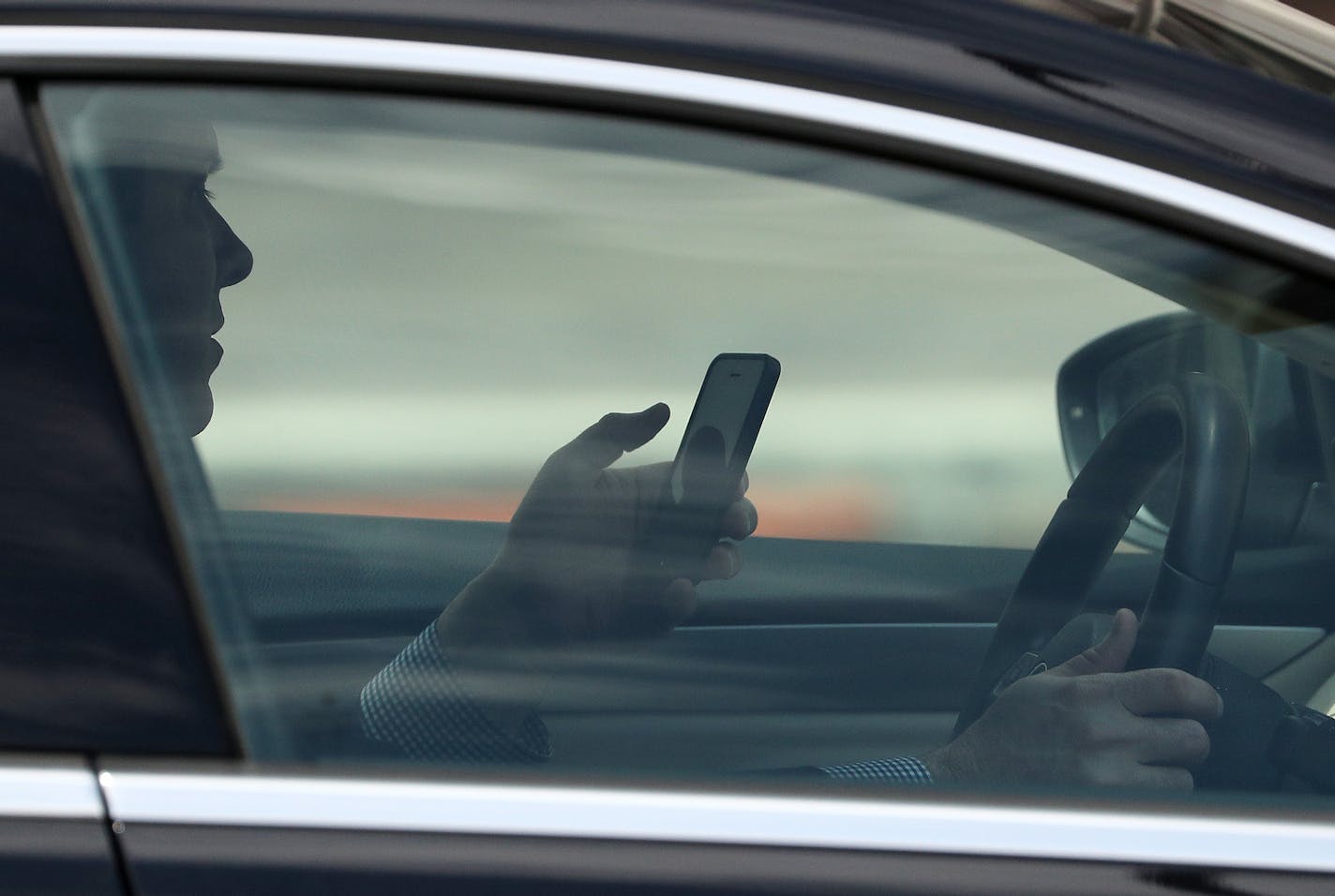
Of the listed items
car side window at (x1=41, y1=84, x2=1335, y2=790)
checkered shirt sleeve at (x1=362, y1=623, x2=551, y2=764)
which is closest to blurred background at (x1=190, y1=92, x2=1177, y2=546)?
car side window at (x1=41, y1=84, x2=1335, y2=790)

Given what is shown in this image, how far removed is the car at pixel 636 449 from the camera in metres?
1.06

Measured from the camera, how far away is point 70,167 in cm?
110

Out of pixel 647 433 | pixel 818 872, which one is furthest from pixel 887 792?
pixel 647 433

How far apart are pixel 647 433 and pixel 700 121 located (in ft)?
1.01

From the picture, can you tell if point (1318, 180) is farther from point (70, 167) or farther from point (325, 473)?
point (70, 167)

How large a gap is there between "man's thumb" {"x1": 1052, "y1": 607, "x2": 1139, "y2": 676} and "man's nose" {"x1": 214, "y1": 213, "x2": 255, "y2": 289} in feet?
2.51

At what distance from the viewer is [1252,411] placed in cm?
128

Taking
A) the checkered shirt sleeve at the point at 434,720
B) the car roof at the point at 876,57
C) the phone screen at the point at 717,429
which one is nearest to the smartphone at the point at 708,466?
the phone screen at the point at 717,429

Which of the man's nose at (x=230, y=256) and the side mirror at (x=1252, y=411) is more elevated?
the man's nose at (x=230, y=256)

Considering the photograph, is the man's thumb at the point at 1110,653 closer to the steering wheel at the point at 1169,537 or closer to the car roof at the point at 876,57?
the steering wheel at the point at 1169,537

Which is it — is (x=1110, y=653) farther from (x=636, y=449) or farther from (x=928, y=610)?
(x=636, y=449)

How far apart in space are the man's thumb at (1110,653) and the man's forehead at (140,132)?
83cm

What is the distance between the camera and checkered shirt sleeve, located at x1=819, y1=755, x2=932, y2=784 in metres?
1.17

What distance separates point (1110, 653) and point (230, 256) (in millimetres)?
819
